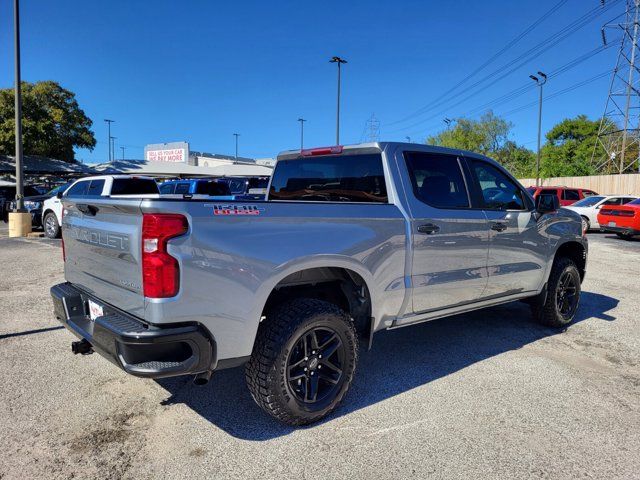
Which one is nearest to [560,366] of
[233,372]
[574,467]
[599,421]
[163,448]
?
[599,421]

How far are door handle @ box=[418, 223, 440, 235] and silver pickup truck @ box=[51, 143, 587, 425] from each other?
1 centimetres

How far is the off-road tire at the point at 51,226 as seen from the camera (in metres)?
14.0

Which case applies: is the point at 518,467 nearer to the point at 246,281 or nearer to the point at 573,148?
the point at 246,281

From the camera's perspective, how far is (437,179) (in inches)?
161

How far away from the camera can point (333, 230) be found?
127 inches

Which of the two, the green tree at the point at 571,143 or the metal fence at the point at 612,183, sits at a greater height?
the green tree at the point at 571,143

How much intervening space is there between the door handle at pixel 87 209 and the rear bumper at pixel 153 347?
720 mm

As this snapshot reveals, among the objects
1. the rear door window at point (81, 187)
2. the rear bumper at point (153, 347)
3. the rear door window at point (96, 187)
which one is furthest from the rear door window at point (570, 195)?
the rear bumper at point (153, 347)

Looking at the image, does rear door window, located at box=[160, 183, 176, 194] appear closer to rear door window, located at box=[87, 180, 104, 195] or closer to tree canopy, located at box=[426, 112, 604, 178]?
rear door window, located at box=[87, 180, 104, 195]

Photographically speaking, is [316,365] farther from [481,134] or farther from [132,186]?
[481,134]

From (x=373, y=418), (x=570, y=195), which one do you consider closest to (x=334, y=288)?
(x=373, y=418)

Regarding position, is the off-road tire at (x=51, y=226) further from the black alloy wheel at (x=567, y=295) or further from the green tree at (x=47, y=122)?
the green tree at (x=47, y=122)

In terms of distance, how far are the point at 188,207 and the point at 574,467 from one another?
268 centimetres

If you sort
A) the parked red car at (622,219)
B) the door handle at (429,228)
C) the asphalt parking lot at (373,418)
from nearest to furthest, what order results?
the asphalt parking lot at (373,418)
the door handle at (429,228)
the parked red car at (622,219)
